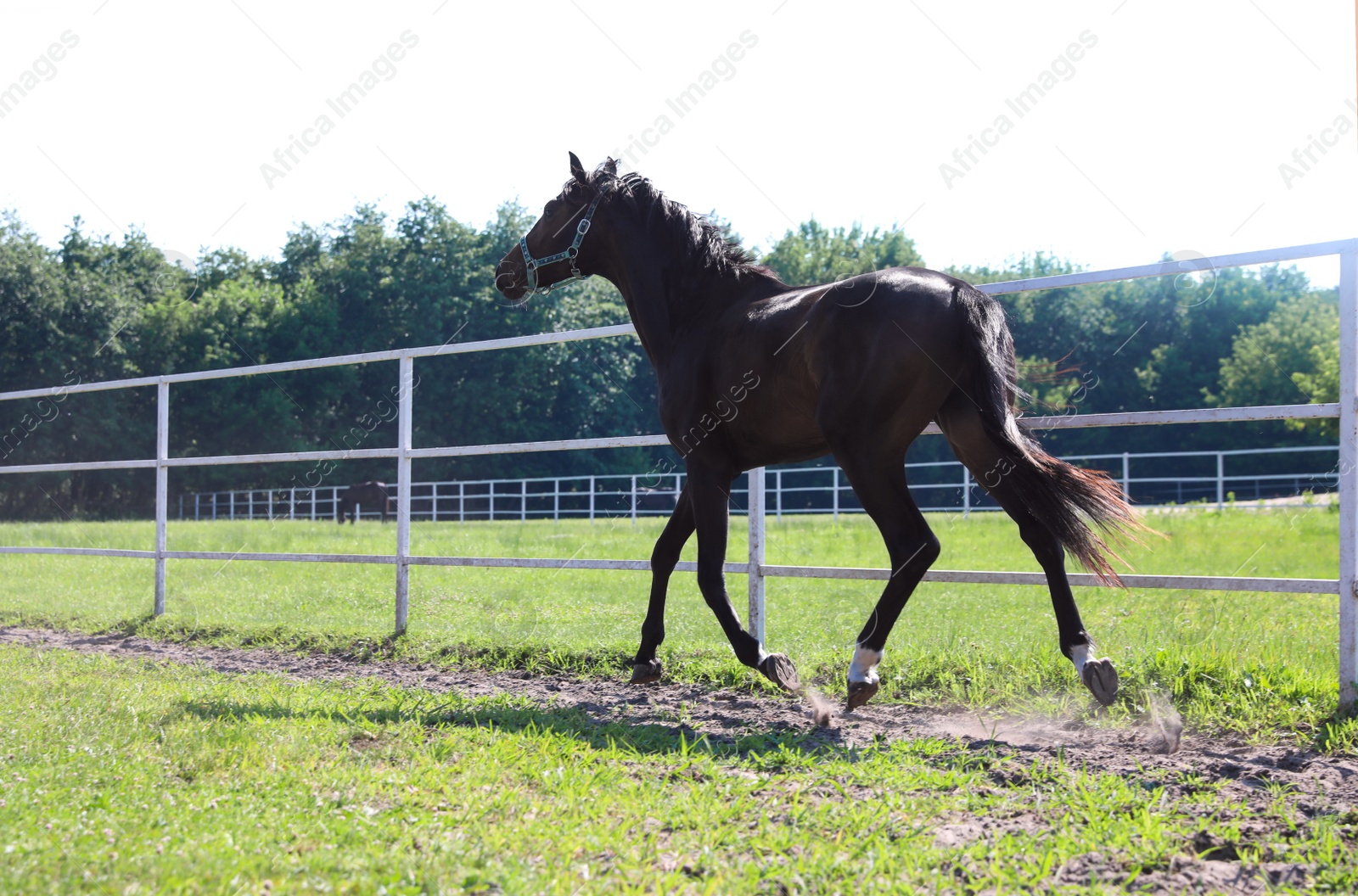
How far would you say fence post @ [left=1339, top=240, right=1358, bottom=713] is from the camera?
362 centimetres

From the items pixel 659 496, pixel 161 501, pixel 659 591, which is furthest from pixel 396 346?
pixel 659 591

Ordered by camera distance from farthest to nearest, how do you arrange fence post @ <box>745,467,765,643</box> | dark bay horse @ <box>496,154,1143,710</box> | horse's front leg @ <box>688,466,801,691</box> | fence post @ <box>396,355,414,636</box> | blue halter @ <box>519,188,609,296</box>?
→ fence post @ <box>396,355,414,636</box> < blue halter @ <box>519,188,609,296</box> < fence post @ <box>745,467,765,643</box> < horse's front leg @ <box>688,466,801,691</box> < dark bay horse @ <box>496,154,1143,710</box>

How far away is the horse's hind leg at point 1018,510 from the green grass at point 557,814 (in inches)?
24.3

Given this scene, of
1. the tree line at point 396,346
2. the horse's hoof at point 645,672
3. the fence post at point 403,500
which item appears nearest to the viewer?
the horse's hoof at point 645,672

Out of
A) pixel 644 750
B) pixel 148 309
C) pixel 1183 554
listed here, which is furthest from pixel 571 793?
pixel 148 309

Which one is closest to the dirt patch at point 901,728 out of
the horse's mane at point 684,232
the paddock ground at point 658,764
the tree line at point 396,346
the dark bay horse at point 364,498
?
the paddock ground at point 658,764

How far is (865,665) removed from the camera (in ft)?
12.3

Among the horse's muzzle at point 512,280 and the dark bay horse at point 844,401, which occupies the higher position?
the horse's muzzle at point 512,280

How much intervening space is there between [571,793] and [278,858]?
78cm

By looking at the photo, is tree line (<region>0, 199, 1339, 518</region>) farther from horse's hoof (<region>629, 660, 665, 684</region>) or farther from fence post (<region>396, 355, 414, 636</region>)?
horse's hoof (<region>629, 660, 665, 684</region>)

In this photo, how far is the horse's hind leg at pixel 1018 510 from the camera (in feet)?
11.9

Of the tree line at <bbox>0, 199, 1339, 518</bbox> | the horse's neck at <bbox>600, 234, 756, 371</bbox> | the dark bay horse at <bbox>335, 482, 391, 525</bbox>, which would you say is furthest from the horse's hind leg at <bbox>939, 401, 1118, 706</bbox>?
the tree line at <bbox>0, 199, 1339, 518</bbox>

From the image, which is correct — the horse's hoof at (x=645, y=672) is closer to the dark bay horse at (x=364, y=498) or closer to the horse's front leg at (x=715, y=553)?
the horse's front leg at (x=715, y=553)

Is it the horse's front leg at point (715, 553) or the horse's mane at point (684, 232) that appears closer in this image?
the horse's front leg at point (715, 553)
